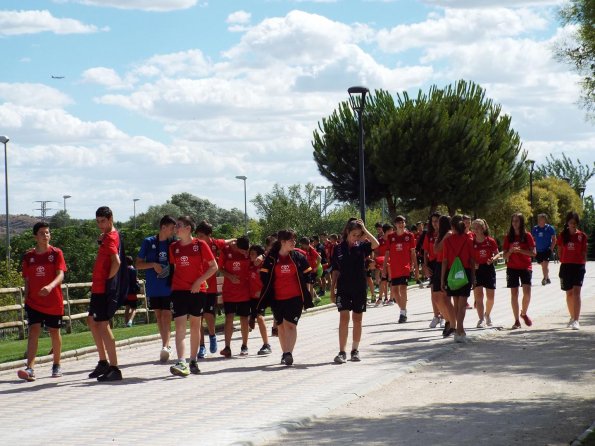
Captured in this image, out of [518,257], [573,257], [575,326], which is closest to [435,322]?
[518,257]

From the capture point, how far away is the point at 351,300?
551 inches

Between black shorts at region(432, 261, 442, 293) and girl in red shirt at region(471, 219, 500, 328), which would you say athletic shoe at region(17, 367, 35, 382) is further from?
girl in red shirt at region(471, 219, 500, 328)

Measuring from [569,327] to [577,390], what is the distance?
6.86 meters

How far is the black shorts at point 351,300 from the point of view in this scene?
13961mm

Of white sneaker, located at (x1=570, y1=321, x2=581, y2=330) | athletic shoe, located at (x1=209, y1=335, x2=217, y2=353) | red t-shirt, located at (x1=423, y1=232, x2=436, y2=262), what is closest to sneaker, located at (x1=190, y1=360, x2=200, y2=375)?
athletic shoe, located at (x1=209, y1=335, x2=217, y2=353)

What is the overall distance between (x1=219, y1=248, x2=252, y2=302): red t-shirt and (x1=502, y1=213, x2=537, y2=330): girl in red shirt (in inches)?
182

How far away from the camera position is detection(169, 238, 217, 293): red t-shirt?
13.1 m

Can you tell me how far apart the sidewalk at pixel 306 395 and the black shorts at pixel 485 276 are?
1.31 metres

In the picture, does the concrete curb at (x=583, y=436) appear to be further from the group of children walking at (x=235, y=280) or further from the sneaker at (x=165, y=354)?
the sneaker at (x=165, y=354)

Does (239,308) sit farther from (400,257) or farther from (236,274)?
(400,257)

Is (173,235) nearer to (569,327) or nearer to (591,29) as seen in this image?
(569,327)

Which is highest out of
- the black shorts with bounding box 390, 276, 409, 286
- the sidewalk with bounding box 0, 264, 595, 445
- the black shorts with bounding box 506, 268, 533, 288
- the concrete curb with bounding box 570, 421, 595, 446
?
the black shorts with bounding box 506, 268, 533, 288

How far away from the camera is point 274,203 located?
235 feet

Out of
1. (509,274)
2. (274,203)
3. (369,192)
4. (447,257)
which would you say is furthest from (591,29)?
(274,203)
